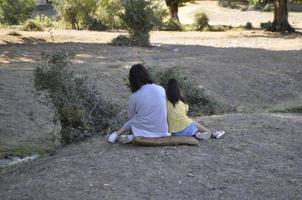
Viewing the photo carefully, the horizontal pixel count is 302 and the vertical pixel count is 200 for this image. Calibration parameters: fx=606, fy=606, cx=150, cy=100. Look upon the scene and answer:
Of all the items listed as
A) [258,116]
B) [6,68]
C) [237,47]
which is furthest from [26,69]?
[237,47]

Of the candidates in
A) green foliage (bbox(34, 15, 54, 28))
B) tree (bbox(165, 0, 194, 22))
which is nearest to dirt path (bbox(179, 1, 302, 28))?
tree (bbox(165, 0, 194, 22))

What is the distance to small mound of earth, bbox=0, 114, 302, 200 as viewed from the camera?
21.0 ft

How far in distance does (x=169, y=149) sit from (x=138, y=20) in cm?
1553

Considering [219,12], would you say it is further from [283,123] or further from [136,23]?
[283,123]

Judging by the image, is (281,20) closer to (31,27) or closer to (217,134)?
(31,27)

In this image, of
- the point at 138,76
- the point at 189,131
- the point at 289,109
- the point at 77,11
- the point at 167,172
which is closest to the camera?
the point at 167,172

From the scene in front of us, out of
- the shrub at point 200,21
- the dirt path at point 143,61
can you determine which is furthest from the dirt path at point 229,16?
the dirt path at point 143,61

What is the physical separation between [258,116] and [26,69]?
7467mm

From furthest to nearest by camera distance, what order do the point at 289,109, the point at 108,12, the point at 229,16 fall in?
the point at 229,16, the point at 108,12, the point at 289,109

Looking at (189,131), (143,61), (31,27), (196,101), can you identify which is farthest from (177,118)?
(31,27)

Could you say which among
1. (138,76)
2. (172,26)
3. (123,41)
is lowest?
(172,26)

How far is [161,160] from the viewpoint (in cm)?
735

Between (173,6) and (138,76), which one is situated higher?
(173,6)

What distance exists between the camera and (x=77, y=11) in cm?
3078
